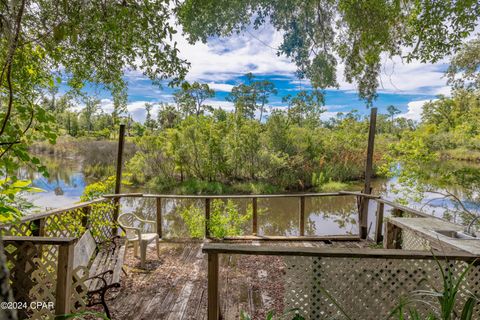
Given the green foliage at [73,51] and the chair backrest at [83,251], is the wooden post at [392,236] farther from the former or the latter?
the chair backrest at [83,251]

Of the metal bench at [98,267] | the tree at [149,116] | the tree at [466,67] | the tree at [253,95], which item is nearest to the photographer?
the metal bench at [98,267]

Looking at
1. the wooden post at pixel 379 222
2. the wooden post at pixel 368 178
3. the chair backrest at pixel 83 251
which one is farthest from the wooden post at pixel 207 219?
the wooden post at pixel 379 222

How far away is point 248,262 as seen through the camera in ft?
13.7

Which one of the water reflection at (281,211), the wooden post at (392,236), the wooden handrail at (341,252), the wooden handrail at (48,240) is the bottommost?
the water reflection at (281,211)

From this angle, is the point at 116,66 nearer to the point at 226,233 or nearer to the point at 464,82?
the point at 226,233

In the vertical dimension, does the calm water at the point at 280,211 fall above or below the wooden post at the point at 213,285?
below

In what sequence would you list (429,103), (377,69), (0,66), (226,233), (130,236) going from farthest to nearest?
(429,103), (226,233), (130,236), (377,69), (0,66)

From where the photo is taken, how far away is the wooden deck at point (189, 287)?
2814 mm

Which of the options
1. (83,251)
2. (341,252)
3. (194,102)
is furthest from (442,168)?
(194,102)

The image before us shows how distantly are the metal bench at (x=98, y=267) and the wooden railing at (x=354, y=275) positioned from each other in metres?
1.36

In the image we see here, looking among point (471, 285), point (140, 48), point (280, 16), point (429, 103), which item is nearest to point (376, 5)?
point (280, 16)

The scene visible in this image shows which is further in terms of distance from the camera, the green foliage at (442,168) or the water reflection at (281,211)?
the water reflection at (281,211)

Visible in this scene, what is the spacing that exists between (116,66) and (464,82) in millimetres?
8814

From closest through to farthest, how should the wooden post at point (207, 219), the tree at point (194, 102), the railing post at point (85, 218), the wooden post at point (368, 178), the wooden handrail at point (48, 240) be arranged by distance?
1. the wooden handrail at point (48, 240)
2. the railing post at point (85, 218)
3. the wooden post at point (368, 178)
4. the wooden post at point (207, 219)
5. the tree at point (194, 102)
